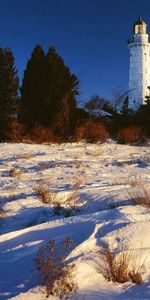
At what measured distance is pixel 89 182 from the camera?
8.82 metres

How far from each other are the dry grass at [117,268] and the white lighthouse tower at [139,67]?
1635 inches

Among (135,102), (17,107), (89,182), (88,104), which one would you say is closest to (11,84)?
(17,107)

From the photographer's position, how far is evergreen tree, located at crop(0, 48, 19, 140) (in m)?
21.4

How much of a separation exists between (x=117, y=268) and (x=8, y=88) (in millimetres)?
18461

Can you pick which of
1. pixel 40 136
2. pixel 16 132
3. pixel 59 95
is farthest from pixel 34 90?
pixel 16 132

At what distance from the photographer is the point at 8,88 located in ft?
71.1

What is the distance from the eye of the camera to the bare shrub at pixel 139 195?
645 cm

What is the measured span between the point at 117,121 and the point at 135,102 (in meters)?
11.6

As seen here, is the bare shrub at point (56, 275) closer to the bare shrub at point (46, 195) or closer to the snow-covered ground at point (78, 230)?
the snow-covered ground at point (78, 230)

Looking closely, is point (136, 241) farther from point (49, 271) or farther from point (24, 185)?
point (24, 185)

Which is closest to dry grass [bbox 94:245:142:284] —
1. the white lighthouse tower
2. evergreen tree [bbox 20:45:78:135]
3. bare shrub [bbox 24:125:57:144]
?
bare shrub [bbox 24:125:57:144]

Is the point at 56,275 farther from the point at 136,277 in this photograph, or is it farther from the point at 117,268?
the point at 136,277

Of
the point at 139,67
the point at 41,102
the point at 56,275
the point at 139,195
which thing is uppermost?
the point at 139,67

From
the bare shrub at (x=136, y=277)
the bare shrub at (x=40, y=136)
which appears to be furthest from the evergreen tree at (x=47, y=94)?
the bare shrub at (x=136, y=277)
